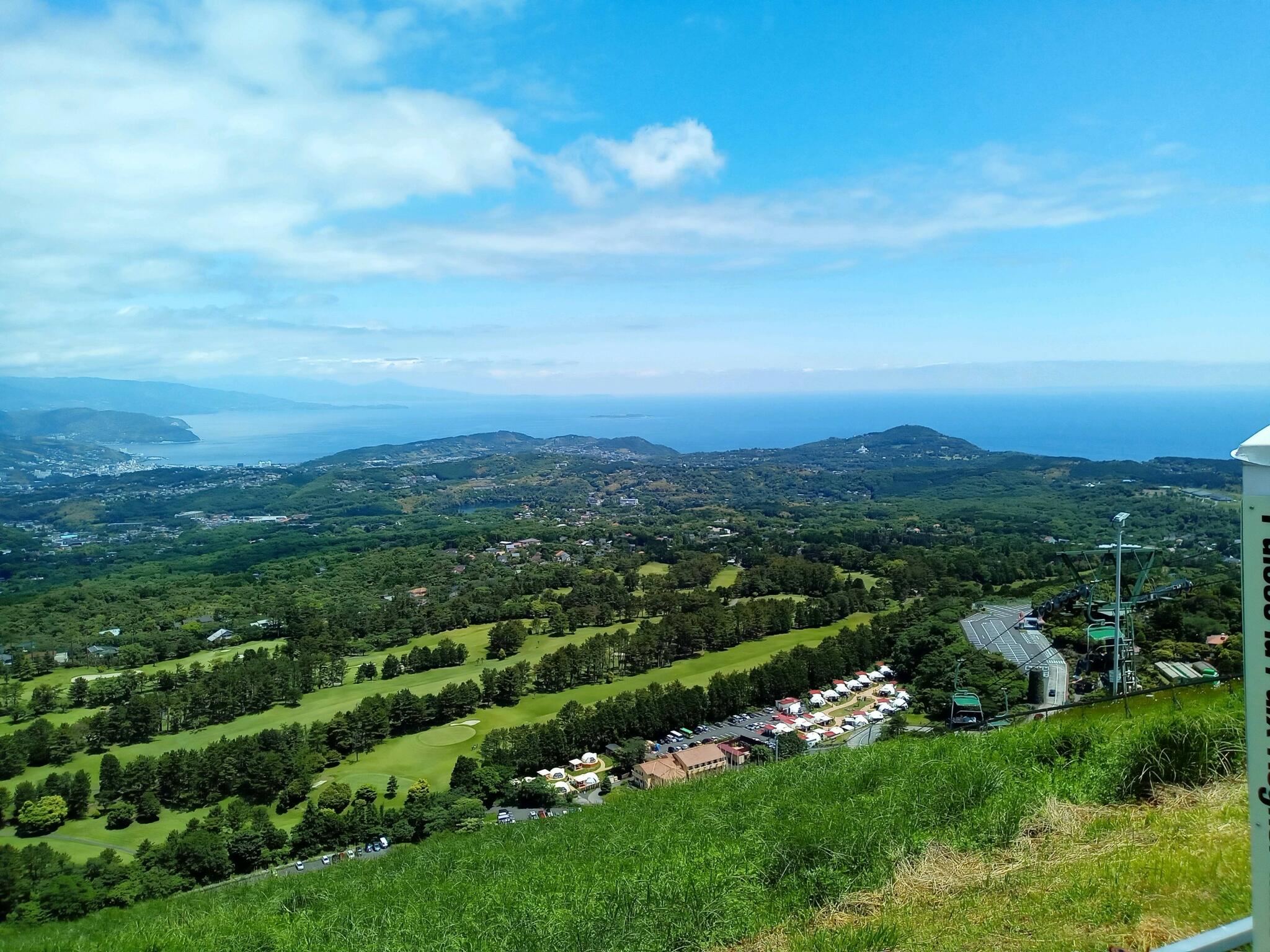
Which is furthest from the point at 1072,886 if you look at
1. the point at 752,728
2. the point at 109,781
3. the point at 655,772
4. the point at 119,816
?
the point at 109,781

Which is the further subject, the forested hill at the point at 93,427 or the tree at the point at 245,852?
the forested hill at the point at 93,427

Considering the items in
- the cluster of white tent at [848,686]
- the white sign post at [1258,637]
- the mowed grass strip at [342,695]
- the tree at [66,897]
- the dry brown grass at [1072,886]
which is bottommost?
the mowed grass strip at [342,695]

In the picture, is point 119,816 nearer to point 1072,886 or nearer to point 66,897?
point 66,897

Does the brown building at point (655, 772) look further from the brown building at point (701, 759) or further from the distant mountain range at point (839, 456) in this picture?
the distant mountain range at point (839, 456)

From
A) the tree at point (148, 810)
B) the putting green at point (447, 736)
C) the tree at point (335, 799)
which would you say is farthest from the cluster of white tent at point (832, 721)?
the tree at point (148, 810)

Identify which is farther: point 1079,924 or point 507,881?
point 507,881

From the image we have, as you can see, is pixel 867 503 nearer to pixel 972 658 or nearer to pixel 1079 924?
pixel 972 658

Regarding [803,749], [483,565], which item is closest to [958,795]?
[803,749]
